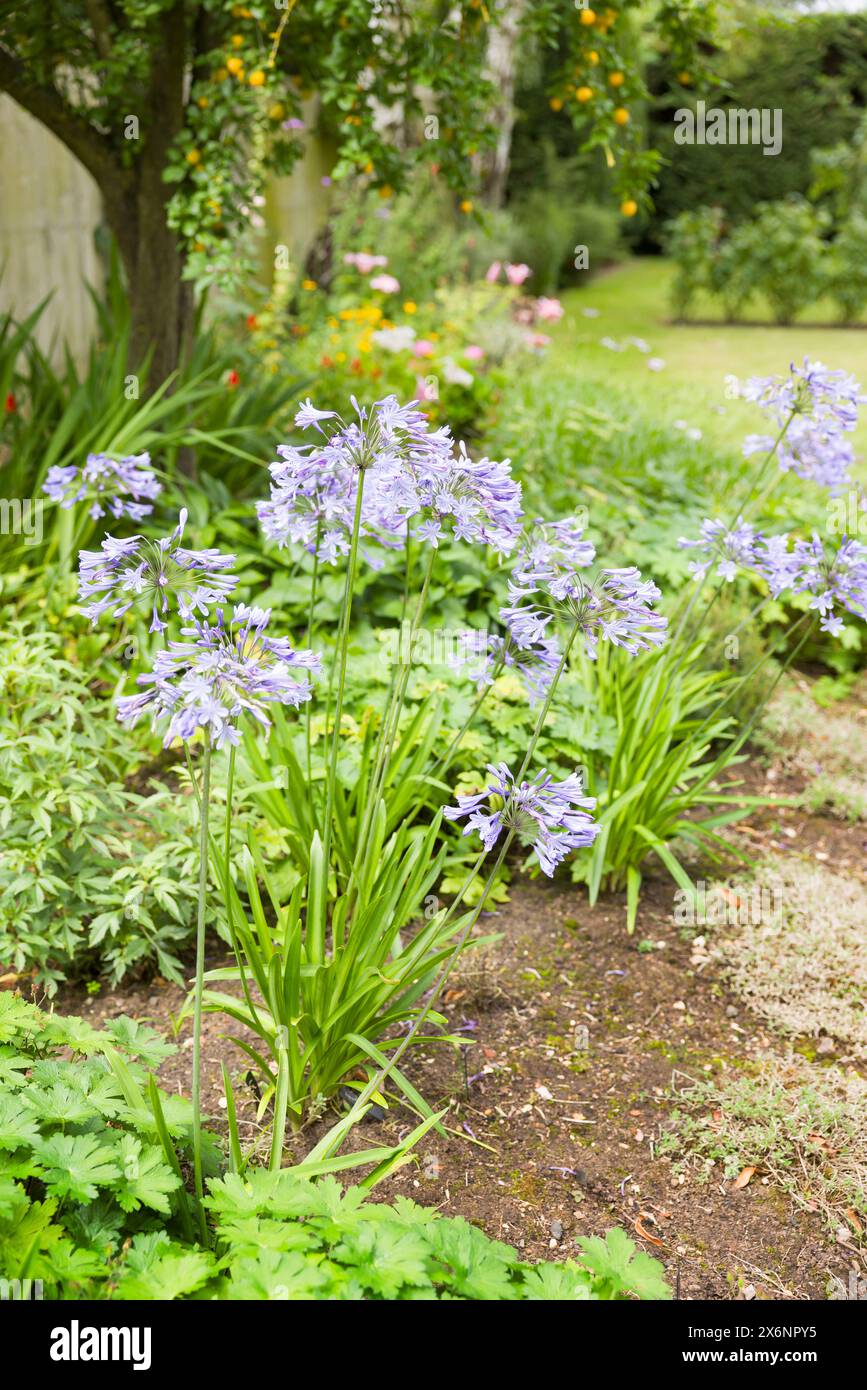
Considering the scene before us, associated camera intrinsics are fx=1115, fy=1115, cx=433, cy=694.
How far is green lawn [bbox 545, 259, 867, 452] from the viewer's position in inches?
270

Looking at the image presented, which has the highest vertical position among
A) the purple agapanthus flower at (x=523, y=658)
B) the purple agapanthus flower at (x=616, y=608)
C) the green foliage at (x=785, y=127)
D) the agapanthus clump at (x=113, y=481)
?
the green foliage at (x=785, y=127)

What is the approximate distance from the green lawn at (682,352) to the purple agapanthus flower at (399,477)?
412 cm

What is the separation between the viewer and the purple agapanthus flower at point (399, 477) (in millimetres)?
1876

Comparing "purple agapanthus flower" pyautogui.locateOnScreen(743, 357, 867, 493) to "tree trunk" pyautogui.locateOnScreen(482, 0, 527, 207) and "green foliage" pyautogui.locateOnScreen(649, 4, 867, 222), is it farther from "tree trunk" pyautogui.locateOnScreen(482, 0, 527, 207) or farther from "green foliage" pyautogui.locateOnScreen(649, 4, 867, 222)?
"green foliage" pyautogui.locateOnScreen(649, 4, 867, 222)

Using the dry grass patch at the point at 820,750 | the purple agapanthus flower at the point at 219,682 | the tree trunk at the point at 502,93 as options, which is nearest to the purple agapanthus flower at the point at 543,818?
the purple agapanthus flower at the point at 219,682

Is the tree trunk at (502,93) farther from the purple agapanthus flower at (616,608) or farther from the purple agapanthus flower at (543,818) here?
the purple agapanthus flower at (543,818)

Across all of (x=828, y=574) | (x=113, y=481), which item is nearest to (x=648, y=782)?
(x=828, y=574)

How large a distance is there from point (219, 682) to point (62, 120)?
3.37 meters

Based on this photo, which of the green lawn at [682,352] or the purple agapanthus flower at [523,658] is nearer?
the purple agapanthus flower at [523,658]

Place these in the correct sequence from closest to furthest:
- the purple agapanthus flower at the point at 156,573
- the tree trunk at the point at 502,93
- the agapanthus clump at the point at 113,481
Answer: the purple agapanthus flower at the point at 156,573 < the agapanthus clump at the point at 113,481 < the tree trunk at the point at 502,93

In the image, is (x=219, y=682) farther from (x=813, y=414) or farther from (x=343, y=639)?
(x=813, y=414)

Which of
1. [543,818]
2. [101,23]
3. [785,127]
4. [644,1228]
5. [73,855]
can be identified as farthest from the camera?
[785,127]

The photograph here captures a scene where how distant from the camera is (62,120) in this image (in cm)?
402
